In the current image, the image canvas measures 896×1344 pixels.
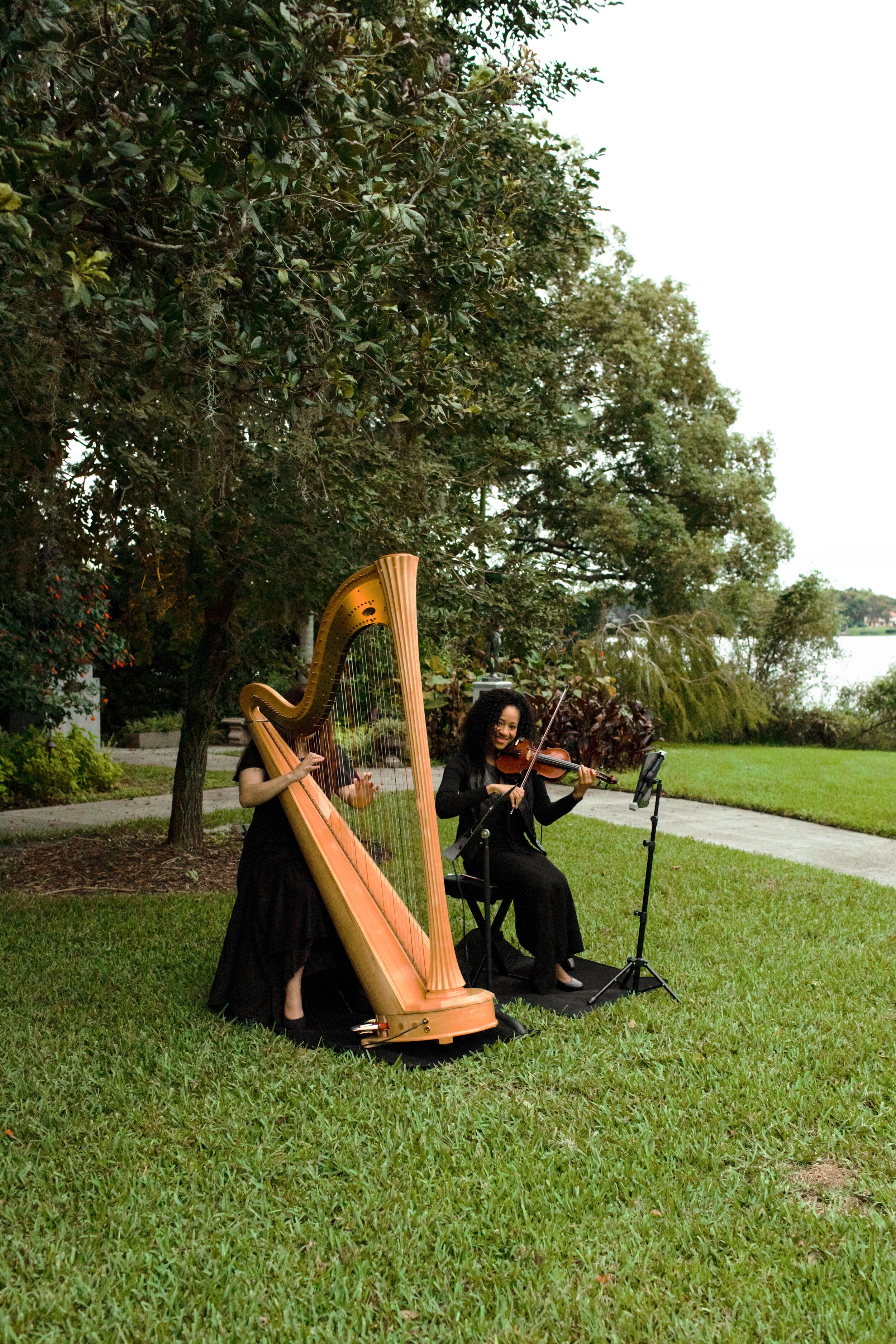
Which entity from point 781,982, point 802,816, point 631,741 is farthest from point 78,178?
point 631,741

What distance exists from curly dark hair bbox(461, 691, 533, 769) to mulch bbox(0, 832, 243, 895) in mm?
2363

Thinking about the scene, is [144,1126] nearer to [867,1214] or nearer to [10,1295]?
[10,1295]

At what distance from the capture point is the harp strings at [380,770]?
3713 millimetres

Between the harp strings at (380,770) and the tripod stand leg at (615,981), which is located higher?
the harp strings at (380,770)

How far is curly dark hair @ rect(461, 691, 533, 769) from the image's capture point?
4840 millimetres

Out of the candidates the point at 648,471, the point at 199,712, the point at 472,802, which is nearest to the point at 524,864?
the point at 472,802

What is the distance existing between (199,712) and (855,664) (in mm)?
17816

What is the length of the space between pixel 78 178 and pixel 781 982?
174 inches

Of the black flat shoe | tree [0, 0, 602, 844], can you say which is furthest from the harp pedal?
tree [0, 0, 602, 844]

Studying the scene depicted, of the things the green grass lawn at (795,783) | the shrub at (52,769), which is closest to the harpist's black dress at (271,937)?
the green grass lawn at (795,783)

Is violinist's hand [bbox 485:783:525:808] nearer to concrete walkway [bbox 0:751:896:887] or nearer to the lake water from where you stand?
concrete walkway [bbox 0:751:896:887]

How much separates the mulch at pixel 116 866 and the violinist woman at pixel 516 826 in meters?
2.34

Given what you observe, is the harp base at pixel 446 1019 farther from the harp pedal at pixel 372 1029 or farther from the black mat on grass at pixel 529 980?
the black mat on grass at pixel 529 980

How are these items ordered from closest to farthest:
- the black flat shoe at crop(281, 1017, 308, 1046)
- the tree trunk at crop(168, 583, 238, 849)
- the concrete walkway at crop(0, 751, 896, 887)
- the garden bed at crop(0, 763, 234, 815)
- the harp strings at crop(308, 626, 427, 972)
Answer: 1. the harp strings at crop(308, 626, 427, 972)
2. the black flat shoe at crop(281, 1017, 308, 1046)
3. the tree trunk at crop(168, 583, 238, 849)
4. the concrete walkway at crop(0, 751, 896, 887)
5. the garden bed at crop(0, 763, 234, 815)
